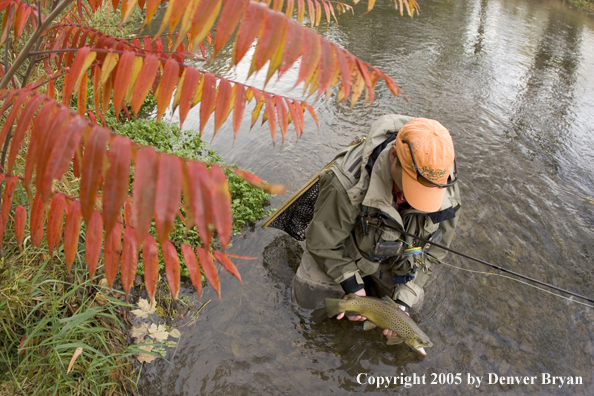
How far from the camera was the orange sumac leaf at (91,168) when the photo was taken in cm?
110

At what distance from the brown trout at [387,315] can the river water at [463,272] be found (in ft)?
1.66

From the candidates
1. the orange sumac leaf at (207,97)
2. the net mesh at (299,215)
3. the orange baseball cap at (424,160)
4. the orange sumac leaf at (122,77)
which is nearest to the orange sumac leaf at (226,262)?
the orange sumac leaf at (207,97)

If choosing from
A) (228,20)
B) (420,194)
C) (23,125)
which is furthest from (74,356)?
(420,194)

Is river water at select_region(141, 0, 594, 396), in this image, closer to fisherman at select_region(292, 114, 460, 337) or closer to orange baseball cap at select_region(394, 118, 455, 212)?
fisherman at select_region(292, 114, 460, 337)

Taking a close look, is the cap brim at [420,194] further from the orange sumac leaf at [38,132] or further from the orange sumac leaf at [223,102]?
the orange sumac leaf at [38,132]

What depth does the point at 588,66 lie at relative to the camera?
11.1 metres

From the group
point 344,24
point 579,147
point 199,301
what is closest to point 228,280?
point 199,301

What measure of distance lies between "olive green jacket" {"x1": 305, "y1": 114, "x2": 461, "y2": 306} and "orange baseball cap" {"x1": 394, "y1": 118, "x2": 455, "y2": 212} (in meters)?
0.22

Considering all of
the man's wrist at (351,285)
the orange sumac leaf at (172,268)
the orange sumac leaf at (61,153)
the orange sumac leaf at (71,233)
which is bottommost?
the man's wrist at (351,285)

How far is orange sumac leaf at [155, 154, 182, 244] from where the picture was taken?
0.99 m

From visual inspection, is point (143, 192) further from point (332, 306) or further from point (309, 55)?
point (332, 306)

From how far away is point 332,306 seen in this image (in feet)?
12.3

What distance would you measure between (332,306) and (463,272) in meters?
2.00

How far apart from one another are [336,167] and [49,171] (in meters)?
2.61
